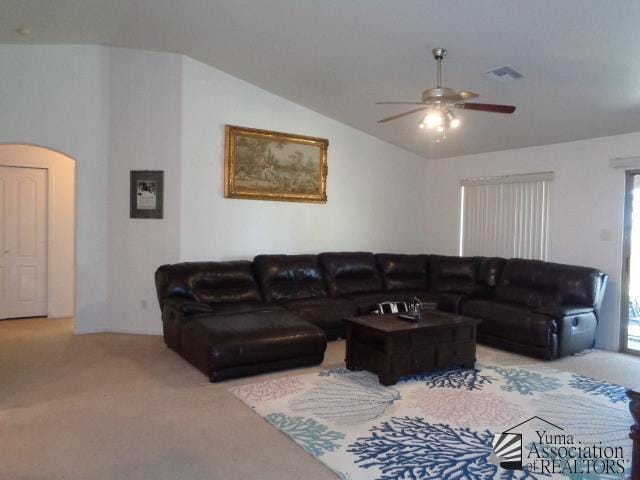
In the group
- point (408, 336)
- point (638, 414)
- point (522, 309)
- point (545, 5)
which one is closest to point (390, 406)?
point (408, 336)

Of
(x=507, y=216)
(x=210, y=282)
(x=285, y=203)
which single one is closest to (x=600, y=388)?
(x=507, y=216)

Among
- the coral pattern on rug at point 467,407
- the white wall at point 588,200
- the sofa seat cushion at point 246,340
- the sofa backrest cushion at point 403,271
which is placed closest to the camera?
the coral pattern on rug at point 467,407

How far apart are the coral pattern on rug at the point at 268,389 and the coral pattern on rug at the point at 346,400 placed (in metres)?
0.15

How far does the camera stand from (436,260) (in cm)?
660

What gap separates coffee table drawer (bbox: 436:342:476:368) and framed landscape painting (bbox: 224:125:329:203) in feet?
9.76

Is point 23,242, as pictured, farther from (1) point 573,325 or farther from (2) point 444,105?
(1) point 573,325

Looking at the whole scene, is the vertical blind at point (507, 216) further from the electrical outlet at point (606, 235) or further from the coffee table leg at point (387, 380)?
the coffee table leg at point (387, 380)

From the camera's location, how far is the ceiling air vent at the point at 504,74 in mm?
4207

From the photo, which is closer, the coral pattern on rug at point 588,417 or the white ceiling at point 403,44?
the coral pattern on rug at point 588,417

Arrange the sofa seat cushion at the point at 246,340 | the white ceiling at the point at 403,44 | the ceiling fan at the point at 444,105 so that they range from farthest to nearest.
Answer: the sofa seat cushion at the point at 246,340 < the ceiling fan at the point at 444,105 < the white ceiling at the point at 403,44

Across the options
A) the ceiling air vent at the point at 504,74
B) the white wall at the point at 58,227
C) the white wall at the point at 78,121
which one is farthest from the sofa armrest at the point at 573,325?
the white wall at the point at 58,227

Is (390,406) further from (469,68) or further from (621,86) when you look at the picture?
(621,86)

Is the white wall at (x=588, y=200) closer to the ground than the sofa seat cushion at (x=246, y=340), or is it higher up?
higher up

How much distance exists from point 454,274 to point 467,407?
10.0ft
